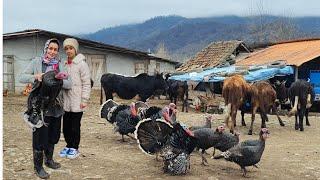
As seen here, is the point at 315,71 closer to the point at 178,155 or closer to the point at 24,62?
the point at 24,62

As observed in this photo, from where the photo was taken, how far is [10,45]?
22.3 meters

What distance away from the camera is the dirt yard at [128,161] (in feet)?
23.9

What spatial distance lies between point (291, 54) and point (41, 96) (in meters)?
18.5

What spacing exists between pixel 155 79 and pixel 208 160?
287 inches

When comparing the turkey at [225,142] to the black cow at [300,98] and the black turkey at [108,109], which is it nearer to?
the black turkey at [108,109]

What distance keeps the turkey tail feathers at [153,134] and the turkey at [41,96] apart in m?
1.76

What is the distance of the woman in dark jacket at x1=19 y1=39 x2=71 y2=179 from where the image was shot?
6.32 meters

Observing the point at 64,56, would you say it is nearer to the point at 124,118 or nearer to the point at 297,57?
the point at 297,57

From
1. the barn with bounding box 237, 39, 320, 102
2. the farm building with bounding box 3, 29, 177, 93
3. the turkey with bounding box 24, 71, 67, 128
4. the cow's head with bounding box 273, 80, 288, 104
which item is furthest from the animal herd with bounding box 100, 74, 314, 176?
the farm building with bounding box 3, 29, 177, 93

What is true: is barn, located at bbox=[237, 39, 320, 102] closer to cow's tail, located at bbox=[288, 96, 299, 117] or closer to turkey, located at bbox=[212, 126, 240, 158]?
cow's tail, located at bbox=[288, 96, 299, 117]

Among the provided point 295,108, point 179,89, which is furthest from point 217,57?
point 295,108

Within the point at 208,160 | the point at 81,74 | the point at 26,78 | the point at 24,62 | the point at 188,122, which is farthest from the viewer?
the point at 24,62

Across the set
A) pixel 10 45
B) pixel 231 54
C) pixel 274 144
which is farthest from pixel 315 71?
pixel 10 45

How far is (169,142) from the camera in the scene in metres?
7.50
